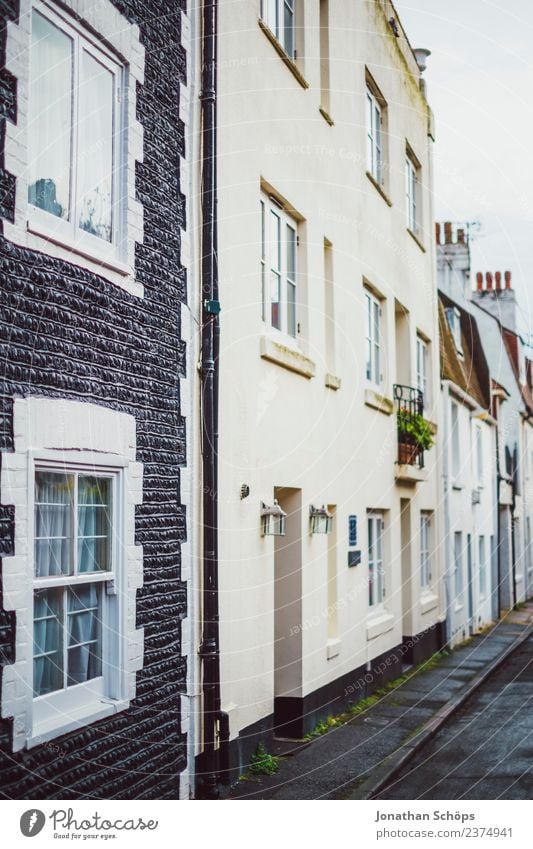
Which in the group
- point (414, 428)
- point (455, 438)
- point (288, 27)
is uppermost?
point (288, 27)

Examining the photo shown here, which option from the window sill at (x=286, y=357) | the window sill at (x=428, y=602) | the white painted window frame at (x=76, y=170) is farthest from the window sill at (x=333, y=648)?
the white painted window frame at (x=76, y=170)

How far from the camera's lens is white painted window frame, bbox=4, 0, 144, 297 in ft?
17.7

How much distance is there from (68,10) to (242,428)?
156 inches

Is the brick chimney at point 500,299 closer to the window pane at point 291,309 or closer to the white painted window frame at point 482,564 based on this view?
the white painted window frame at point 482,564

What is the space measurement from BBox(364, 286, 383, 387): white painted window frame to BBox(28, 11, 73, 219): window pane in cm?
818

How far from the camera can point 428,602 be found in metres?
18.0

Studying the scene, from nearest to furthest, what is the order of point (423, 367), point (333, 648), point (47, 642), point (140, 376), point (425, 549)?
point (47, 642)
point (140, 376)
point (333, 648)
point (425, 549)
point (423, 367)

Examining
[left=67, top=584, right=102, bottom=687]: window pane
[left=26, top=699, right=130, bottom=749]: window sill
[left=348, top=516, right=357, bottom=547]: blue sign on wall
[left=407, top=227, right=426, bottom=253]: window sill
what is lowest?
[left=26, top=699, right=130, bottom=749]: window sill

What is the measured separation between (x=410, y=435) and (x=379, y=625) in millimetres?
3425

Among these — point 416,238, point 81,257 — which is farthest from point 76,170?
point 416,238

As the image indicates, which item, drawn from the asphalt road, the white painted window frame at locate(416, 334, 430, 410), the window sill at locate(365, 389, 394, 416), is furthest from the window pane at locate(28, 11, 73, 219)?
the white painted window frame at locate(416, 334, 430, 410)

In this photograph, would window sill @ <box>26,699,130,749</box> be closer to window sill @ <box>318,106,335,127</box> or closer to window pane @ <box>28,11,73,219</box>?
window pane @ <box>28,11,73,219</box>

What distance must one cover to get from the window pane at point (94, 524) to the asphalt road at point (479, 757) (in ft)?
12.3

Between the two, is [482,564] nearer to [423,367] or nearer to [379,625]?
[423,367]
